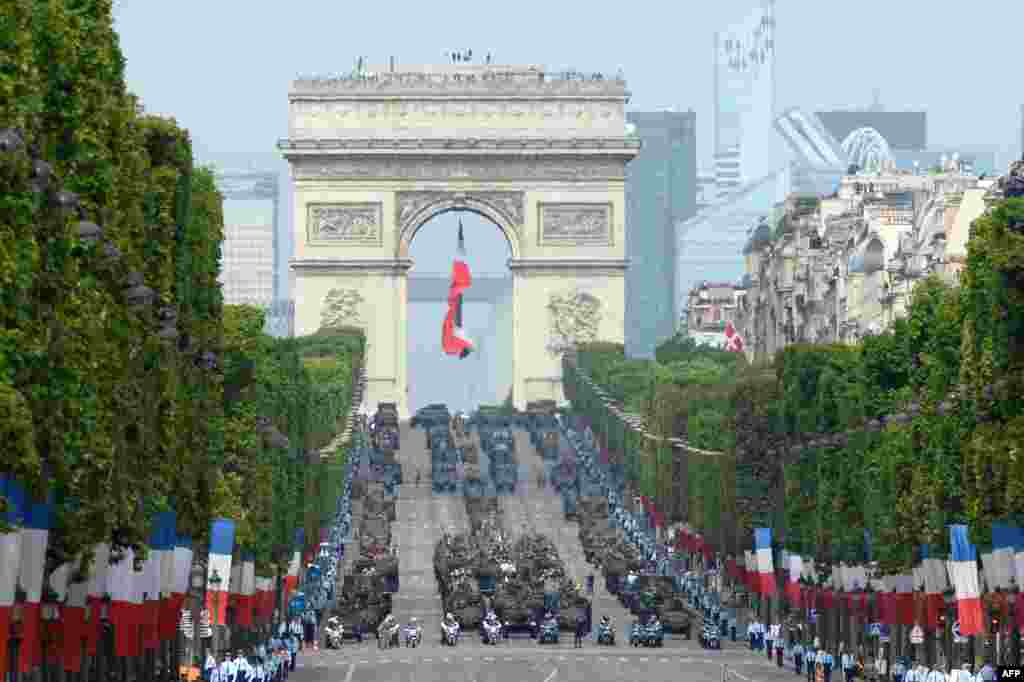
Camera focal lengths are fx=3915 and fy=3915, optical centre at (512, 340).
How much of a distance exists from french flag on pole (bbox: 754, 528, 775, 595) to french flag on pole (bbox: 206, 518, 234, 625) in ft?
83.7

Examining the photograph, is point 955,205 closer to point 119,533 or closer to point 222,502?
point 222,502

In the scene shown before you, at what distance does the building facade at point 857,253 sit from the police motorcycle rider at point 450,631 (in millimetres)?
21434

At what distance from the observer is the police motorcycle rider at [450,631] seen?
311 feet

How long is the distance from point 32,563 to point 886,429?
3660 cm

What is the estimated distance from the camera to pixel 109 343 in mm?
51875

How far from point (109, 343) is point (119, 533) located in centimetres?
268

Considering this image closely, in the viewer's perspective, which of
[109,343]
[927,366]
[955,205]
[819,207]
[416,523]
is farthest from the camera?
[819,207]

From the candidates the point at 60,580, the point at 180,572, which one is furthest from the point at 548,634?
the point at 60,580

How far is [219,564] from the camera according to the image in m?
68.9

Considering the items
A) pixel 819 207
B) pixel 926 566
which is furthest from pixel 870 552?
pixel 819 207

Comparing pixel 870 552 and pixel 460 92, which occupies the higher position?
pixel 460 92

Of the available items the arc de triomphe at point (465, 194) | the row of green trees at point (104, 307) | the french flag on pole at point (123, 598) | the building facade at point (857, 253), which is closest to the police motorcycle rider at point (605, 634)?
the row of green trees at point (104, 307)

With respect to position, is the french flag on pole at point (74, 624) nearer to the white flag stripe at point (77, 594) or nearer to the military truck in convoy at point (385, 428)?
A: the white flag stripe at point (77, 594)

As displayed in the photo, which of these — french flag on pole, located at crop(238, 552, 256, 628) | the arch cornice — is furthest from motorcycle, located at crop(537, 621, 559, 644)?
the arch cornice
